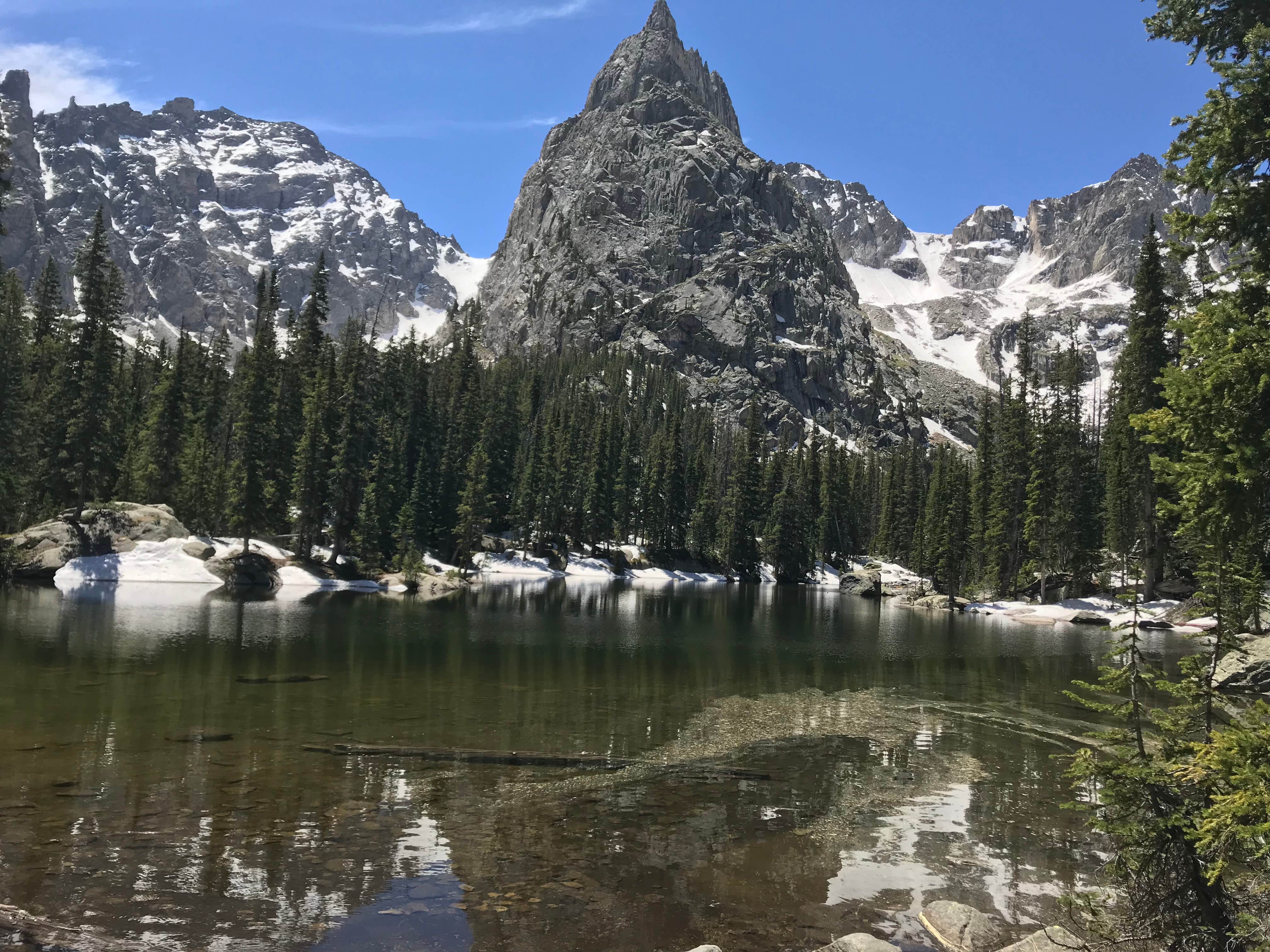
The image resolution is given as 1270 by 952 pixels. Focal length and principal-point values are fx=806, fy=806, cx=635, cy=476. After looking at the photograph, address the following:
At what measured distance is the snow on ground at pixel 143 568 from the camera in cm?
4988

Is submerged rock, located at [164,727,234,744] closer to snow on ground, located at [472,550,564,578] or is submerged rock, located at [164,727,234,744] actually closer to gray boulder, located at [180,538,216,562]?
gray boulder, located at [180,538,216,562]

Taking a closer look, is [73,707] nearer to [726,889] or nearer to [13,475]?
[726,889]

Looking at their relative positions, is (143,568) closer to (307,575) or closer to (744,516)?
(307,575)

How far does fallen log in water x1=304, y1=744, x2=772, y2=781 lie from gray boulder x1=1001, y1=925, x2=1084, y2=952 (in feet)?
25.7

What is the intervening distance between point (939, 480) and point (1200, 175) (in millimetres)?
96732

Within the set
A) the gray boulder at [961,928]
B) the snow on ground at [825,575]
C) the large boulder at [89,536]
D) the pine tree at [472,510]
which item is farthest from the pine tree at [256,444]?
the snow on ground at [825,575]

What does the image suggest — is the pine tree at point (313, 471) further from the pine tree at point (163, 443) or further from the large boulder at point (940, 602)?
the large boulder at point (940, 602)

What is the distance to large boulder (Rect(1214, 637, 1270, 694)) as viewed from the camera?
2528 centimetres

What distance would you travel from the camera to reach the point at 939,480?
102m

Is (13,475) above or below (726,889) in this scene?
above

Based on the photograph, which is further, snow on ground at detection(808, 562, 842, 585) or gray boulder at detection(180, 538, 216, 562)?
snow on ground at detection(808, 562, 842, 585)

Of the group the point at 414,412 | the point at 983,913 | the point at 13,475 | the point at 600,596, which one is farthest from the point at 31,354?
the point at 983,913

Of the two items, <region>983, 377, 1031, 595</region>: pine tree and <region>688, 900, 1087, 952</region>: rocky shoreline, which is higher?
<region>983, 377, 1031, 595</region>: pine tree

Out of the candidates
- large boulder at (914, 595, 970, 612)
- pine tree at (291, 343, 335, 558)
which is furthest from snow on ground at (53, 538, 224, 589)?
large boulder at (914, 595, 970, 612)
